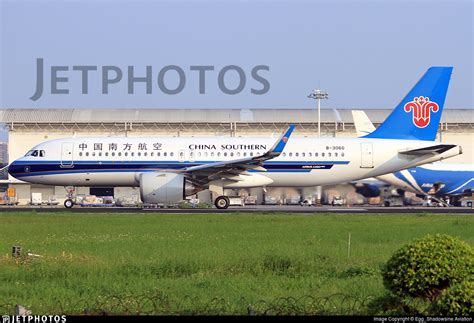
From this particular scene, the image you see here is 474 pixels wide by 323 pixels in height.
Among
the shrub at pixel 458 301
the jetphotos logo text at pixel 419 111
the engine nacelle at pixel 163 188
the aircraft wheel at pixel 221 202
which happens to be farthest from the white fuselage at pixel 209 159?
the shrub at pixel 458 301

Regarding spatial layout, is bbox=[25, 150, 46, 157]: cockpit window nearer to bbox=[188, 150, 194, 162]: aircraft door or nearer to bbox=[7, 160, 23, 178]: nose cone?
bbox=[7, 160, 23, 178]: nose cone

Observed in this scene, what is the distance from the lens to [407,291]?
12.0 metres

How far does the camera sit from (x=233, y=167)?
4588 centimetres

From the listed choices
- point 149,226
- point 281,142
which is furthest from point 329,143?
point 149,226

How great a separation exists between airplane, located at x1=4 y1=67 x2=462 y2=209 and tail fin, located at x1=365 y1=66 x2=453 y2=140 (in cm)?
6

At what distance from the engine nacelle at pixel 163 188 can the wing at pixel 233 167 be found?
1.09 metres

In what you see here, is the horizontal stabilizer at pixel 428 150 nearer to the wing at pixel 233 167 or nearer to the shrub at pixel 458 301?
the wing at pixel 233 167

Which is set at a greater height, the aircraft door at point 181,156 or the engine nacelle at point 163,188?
the aircraft door at point 181,156

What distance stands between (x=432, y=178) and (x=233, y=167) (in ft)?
101

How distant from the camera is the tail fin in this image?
5006 centimetres

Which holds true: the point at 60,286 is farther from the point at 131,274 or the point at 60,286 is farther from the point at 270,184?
the point at 270,184

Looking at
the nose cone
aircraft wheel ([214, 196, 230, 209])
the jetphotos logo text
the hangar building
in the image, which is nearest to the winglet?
aircraft wheel ([214, 196, 230, 209])

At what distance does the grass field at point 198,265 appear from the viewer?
563 inches

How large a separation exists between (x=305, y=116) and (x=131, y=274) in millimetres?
70241
